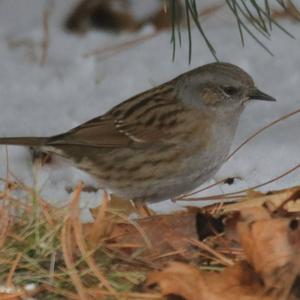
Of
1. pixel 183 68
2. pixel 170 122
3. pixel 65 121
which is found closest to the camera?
pixel 170 122

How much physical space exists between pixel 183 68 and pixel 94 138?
1972 mm

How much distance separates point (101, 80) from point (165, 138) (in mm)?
1956

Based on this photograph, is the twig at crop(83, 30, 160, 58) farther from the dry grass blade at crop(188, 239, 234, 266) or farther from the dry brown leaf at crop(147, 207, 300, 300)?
the dry brown leaf at crop(147, 207, 300, 300)

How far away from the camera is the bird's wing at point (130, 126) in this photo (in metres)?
6.07

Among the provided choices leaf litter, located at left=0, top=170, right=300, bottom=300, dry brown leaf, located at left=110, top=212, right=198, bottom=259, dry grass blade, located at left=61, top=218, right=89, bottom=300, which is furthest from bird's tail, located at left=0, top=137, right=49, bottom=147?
dry grass blade, located at left=61, top=218, right=89, bottom=300

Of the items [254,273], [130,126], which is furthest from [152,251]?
[130,126]

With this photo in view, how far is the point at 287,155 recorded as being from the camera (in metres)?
6.35

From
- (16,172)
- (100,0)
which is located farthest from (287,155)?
(100,0)

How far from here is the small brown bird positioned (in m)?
5.80

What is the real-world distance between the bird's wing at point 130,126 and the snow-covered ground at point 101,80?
282 millimetres

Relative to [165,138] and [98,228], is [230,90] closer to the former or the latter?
[165,138]

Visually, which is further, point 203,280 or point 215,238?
point 215,238

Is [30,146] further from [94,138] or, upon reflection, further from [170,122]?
[170,122]

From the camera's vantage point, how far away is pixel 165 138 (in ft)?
19.6
